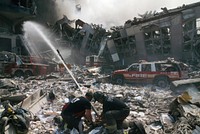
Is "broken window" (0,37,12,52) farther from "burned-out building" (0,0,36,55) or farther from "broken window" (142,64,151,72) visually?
"broken window" (142,64,151,72)

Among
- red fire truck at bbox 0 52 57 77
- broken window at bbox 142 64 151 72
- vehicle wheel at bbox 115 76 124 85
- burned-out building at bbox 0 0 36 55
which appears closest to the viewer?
broken window at bbox 142 64 151 72

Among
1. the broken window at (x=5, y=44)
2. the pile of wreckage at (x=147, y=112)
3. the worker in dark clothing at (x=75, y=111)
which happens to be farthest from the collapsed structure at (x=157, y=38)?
the worker in dark clothing at (x=75, y=111)

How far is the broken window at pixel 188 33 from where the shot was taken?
790 inches

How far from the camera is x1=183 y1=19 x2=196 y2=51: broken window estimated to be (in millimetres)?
20078

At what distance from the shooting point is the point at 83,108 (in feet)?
17.2

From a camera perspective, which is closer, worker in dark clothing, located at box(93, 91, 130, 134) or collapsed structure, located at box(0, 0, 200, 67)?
worker in dark clothing, located at box(93, 91, 130, 134)

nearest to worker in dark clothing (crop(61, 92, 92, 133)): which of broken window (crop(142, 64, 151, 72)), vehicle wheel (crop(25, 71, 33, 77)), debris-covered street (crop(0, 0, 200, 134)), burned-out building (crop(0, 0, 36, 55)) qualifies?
debris-covered street (crop(0, 0, 200, 134))

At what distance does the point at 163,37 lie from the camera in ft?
70.1

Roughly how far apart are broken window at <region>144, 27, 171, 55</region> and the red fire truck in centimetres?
1050

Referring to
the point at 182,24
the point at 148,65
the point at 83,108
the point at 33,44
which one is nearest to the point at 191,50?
the point at 182,24

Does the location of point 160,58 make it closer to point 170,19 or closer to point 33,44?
point 170,19

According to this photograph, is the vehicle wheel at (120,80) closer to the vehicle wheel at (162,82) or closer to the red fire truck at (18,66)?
the vehicle wheel at (162,82)

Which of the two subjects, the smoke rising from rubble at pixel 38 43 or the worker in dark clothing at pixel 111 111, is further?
the smoke rising from rubble at pixel 38 43

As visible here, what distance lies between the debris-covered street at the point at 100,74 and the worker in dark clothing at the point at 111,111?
2 centimetres
